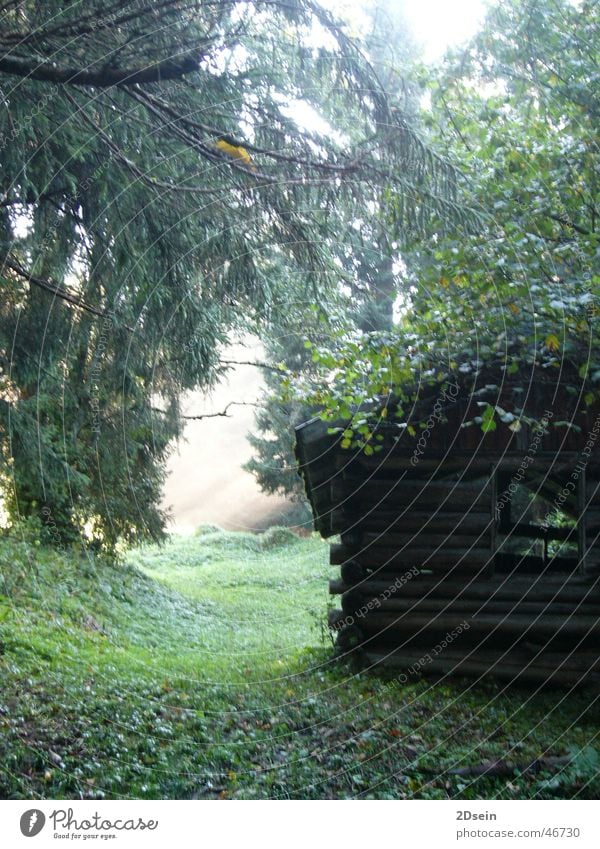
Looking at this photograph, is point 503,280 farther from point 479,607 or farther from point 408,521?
point 479,607

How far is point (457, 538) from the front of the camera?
7641 mm

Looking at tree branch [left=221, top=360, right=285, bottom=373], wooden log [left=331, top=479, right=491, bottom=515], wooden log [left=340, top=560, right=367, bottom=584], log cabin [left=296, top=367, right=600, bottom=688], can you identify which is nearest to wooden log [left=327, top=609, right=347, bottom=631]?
log cabin [left=296, top=367, right=600, bottom=688]

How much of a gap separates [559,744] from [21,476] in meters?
5.06

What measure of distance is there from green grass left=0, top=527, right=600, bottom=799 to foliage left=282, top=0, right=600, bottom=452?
7.45 ft

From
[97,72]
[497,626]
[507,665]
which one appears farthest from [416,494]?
[97,72]

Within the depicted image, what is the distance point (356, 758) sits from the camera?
541 cm

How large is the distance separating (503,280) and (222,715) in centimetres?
393

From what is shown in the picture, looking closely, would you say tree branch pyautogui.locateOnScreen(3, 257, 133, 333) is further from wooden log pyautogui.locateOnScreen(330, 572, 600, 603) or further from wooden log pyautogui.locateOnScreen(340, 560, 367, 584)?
wooden log pyautogui.locateOnScreen(330, 572, 600, 603)

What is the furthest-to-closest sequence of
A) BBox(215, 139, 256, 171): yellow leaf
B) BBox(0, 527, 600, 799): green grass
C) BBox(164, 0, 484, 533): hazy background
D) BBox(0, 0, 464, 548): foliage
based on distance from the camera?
BBox(164, 0, 484, 533): hazy background < BBox(215, 139, 256, 171): yellow leaf < BBox(0, 0, 464, 548): foliage < BBox(0, 527, 600, 799): green grass

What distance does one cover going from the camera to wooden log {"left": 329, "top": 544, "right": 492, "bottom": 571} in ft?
24.9

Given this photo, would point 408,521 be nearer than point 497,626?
No

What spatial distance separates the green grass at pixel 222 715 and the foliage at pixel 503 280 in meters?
2.27

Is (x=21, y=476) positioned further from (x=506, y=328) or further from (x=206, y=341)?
(x=506, y=328)

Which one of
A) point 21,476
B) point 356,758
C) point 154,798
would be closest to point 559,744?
point 356,758
